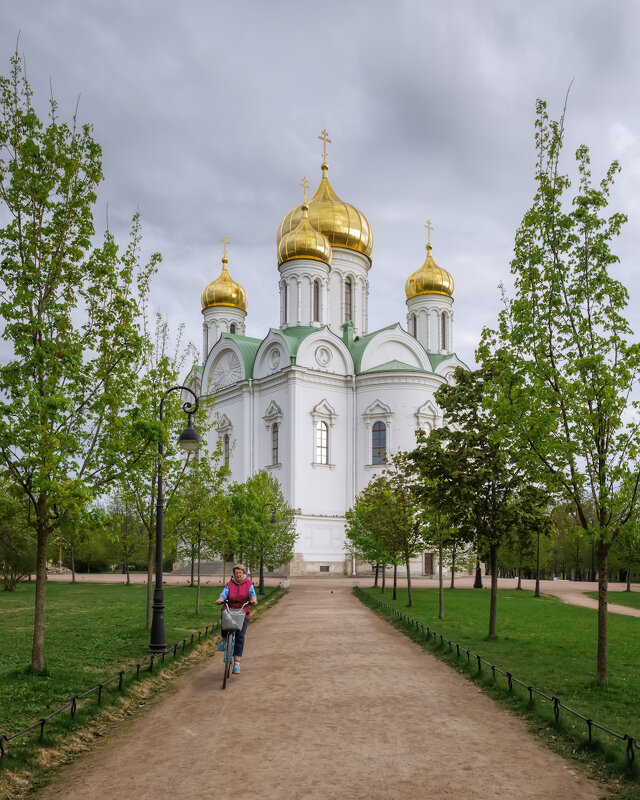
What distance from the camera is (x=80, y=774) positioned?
6.96 meters

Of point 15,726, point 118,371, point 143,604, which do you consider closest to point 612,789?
point 15,726

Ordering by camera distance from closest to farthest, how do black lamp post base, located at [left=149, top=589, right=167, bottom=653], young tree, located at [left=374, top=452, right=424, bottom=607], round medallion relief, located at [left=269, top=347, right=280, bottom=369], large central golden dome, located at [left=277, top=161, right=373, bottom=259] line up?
black lamp post base, located at [left=149, top=589, right=167, bottom=653]
young tree, located at [left=374, top=452, right=424, bottom=607]
round medallion relief, located at [left=269, top=347, right=280, bottom=369]
large central golden dome, located at [left=277, top=161, right=373, bottom=259]

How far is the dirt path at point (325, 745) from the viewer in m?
6.41

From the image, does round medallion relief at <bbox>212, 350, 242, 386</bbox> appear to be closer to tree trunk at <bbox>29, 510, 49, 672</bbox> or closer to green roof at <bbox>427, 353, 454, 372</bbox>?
green roof at <bbox>427, 353, 454, 372</bbox>

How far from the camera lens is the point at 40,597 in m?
11.1

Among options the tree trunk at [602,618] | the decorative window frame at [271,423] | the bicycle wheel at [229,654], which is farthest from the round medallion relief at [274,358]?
the tree trunk at [602,618]

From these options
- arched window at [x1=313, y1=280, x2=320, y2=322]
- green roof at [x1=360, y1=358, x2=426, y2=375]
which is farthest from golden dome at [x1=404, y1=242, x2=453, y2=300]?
green roof at [x1=360, y1=358, x2=426, y2=375]

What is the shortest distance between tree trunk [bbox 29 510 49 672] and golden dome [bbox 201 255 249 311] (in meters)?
51.5

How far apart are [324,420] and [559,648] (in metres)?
34.0

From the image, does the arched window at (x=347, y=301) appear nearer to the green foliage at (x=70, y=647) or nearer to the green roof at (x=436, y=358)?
the green roof at (x=436, y=358)

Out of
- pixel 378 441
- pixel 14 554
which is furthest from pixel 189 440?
pixel 378 441

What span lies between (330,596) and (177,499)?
46.8ft

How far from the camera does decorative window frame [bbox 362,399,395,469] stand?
158 ft

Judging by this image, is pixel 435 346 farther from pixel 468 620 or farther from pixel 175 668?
pixel 175 668
